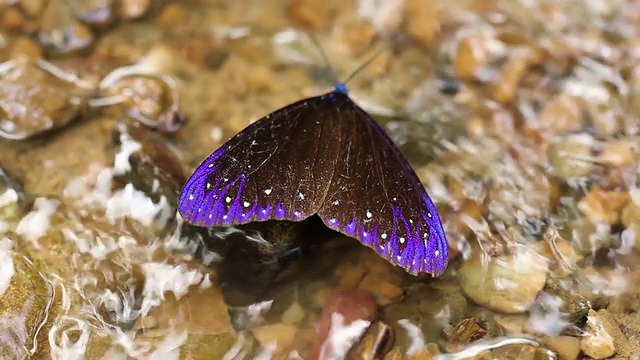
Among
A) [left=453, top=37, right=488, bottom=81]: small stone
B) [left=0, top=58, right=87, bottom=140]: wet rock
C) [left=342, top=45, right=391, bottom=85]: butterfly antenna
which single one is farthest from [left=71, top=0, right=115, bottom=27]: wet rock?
[left=453, top=37, right=488, bottom=81]: small stone

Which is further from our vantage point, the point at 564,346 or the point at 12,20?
the point at 12,20

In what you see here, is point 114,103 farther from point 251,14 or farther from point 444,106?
point 444,106

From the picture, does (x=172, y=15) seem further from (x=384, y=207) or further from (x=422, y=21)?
(x=384, y=207)

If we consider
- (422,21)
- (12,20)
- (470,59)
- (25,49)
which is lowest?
(470,59)

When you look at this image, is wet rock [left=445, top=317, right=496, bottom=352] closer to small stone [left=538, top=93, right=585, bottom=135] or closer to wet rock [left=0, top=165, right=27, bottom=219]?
small stone [left=538, top=93, right=585, bottom=135]

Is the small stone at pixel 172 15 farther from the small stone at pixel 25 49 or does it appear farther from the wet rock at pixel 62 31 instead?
the small stone at pixel 25 49

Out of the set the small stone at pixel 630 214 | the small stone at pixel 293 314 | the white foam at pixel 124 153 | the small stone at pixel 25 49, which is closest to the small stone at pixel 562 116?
the small stone at pixel 630 214

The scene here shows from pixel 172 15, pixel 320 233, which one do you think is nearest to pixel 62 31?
pixel 172 15

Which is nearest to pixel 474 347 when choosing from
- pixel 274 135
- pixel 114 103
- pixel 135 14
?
pixel 274 135
